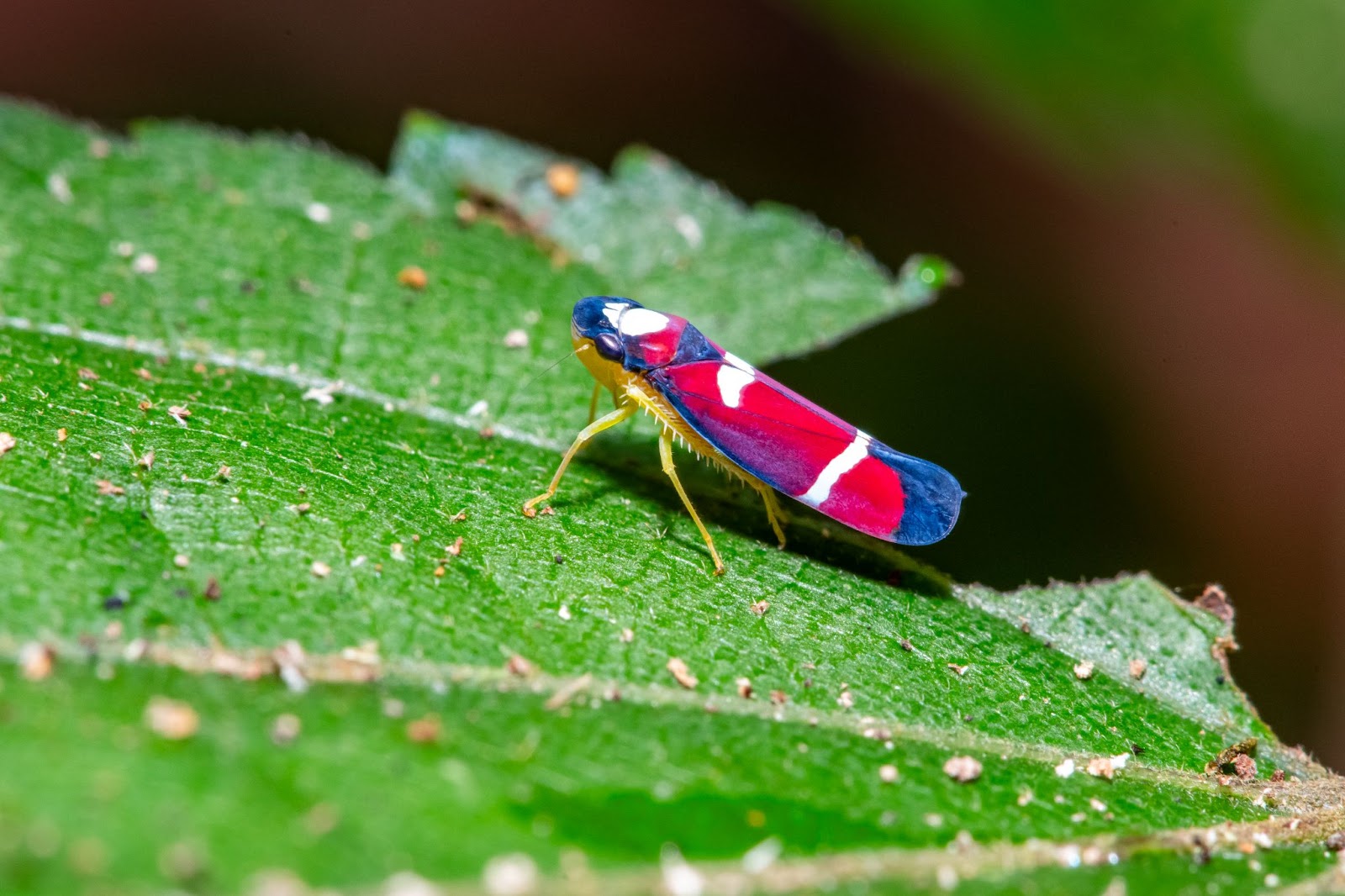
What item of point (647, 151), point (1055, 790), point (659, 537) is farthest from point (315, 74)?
point (1055, 790)

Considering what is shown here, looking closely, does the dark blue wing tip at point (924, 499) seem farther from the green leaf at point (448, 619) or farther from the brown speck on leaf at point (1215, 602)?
the brown speck on leaf at point (1215, 602)

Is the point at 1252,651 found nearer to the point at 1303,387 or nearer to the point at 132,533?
the point at 1303,387

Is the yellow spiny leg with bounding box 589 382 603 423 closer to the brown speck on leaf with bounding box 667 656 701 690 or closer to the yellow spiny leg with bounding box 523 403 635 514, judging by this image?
the yellow spiny leg with bounding box 523 403 635 514

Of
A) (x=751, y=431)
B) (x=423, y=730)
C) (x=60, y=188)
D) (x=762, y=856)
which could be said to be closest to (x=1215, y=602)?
(x=751, y=431)

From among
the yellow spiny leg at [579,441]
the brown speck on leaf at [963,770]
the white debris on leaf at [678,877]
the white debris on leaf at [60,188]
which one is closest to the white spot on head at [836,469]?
the yellow spiny leg at [579,441]

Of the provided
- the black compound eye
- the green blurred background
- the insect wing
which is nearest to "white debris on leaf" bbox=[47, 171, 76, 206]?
the green blurred background
